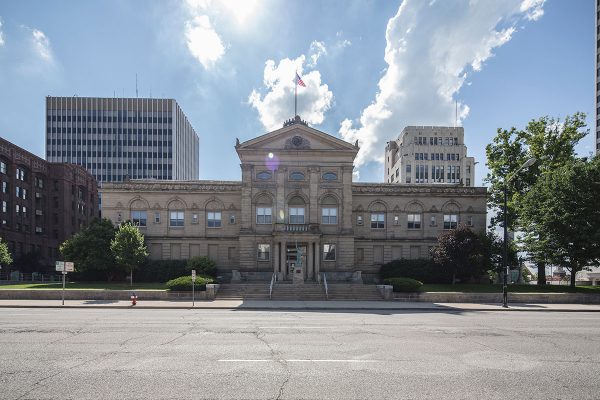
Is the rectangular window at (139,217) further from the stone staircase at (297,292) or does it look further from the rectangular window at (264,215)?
the stone staircase at (297,292)

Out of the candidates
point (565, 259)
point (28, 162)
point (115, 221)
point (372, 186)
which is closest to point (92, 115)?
point (28, 162)

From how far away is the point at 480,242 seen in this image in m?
39.9

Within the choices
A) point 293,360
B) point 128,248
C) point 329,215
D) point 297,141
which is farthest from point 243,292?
point 293,360

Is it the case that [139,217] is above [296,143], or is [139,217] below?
below

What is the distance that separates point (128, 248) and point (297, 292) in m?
16.9

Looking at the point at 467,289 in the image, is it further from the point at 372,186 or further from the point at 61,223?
the point at 61,223

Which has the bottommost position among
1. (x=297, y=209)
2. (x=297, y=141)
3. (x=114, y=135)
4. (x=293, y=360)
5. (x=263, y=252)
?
(x=293, y=360)

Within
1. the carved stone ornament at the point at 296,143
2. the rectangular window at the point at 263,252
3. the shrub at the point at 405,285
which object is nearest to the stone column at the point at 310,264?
the rectangular window at the point at 263,252

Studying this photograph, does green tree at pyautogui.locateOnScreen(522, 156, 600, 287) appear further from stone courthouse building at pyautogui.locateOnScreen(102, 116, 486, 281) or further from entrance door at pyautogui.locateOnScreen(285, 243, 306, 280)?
entrance door at pyautogui.locateOnScreen(285, 243, 306, 280)

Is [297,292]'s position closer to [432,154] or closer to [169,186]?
[169,186]

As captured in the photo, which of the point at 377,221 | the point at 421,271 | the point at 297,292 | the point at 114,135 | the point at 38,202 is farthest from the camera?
the point at 114,135

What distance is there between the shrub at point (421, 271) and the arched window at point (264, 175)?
1673 cm

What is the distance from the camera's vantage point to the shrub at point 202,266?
136 ft

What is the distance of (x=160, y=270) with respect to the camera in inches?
1683
